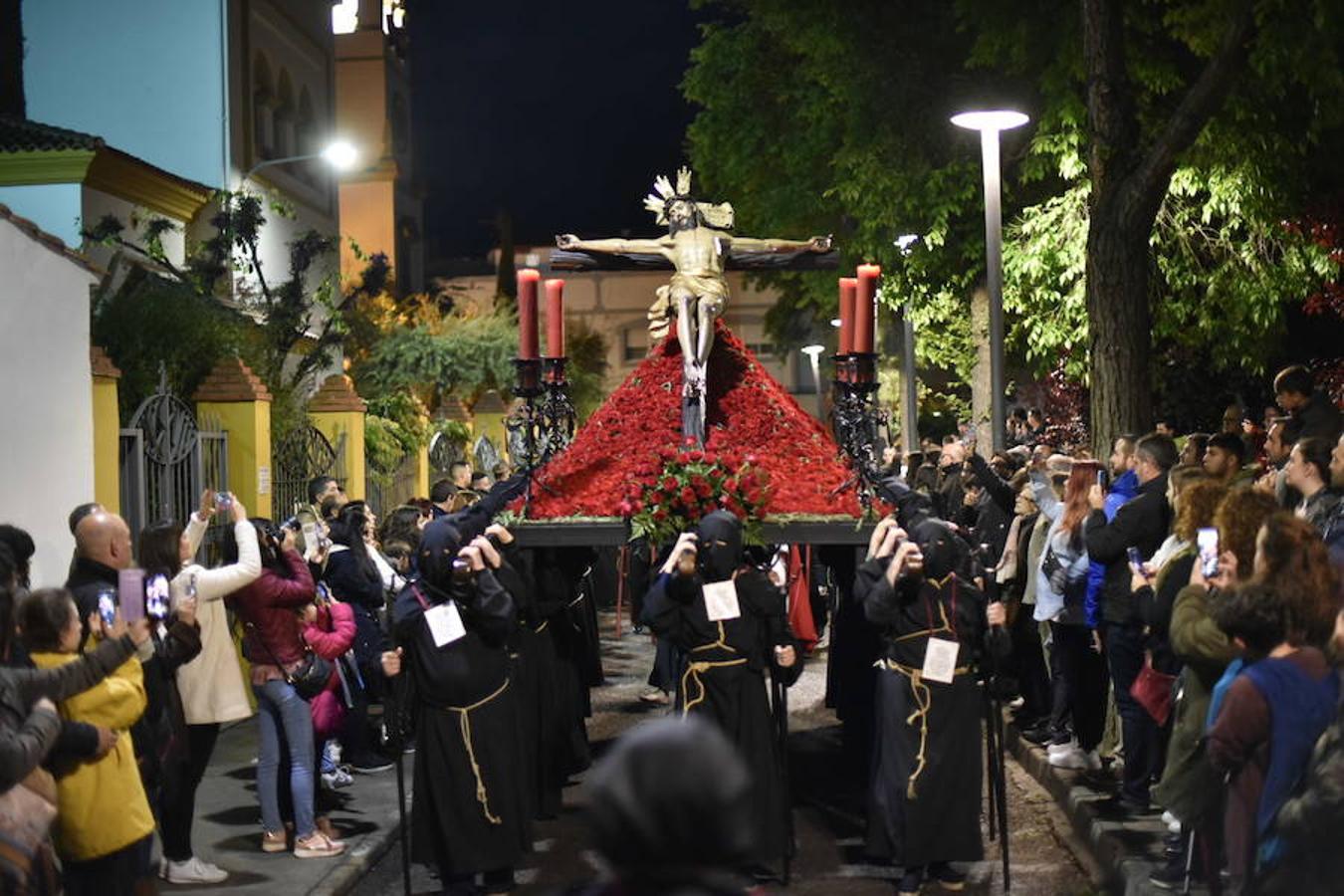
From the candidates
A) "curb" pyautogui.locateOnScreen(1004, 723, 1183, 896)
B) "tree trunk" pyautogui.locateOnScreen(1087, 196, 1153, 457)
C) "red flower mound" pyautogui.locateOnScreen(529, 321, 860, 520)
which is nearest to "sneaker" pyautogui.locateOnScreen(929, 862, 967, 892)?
"curb" pyautogui.locateOnScreen(1004, 723, 1183, 896)

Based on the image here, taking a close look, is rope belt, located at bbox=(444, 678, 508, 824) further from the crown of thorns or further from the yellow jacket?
the crown of thorns

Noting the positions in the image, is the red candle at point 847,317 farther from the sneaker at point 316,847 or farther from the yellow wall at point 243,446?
the yellow wall at point 243,446

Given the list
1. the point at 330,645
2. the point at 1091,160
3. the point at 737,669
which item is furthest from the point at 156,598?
the point at 1091,160

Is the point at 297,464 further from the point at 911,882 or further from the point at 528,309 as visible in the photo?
the point at 911,882

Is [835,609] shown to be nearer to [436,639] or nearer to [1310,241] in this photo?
[436,639]

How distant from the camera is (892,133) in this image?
1002 inches

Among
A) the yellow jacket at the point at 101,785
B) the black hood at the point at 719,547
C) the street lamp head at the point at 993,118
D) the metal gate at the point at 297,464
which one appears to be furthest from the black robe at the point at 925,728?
A: the metal gate at the point at 297,464

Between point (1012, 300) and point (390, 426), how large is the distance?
909 cm

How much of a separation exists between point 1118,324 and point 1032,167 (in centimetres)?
973

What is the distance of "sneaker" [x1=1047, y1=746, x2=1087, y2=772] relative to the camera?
11.6 metres

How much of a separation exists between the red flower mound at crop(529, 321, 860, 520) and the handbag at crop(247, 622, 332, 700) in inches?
61.4

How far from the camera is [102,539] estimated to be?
7.87 metres

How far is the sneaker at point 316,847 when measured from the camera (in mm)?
9711

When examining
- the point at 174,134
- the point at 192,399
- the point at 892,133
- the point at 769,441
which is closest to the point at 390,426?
the point at 174,134
